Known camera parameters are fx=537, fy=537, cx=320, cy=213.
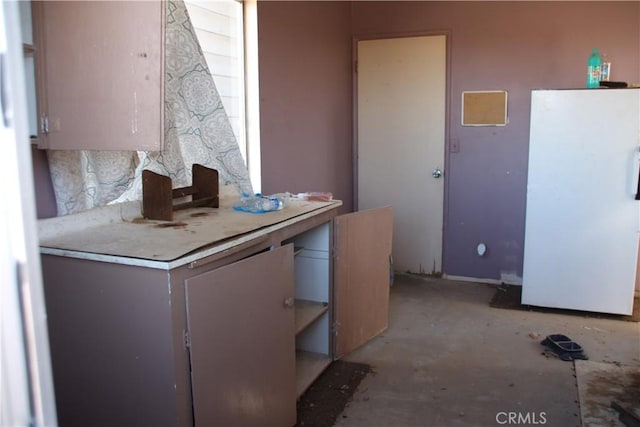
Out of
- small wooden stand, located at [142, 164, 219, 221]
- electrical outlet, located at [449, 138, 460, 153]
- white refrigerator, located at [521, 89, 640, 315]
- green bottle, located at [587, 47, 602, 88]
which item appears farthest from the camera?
electrical outlet, located at [449, 138, 460, 153]

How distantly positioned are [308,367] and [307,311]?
305 mm

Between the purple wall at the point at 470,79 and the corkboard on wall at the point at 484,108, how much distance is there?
0.05 meters

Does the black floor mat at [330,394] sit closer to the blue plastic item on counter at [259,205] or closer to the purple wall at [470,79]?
the blue plastic item on counter at [259,205]

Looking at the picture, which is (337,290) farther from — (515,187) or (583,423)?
(515,187)

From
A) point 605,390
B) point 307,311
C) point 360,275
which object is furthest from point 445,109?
point 605,390

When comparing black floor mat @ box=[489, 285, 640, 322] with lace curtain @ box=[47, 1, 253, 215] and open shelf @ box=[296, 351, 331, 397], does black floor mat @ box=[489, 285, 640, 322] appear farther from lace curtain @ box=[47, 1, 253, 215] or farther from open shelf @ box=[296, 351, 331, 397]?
lace curtain @ box=[47, 1, 253, 215]

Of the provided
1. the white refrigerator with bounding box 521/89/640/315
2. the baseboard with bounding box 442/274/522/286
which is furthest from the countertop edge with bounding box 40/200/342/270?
the baseboard with bounding box 442/274/522/286

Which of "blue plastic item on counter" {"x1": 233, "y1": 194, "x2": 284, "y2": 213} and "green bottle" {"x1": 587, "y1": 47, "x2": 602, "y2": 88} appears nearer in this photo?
"blue plastic item on counter" {"x1": 233, "y1": 194, "x2": 284, "y2": 213}

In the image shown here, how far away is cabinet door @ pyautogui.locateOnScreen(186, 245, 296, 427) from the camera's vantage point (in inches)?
62.7

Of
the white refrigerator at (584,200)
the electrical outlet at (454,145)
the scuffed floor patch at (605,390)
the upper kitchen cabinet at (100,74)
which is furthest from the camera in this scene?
the electrical outlet at (454,145)

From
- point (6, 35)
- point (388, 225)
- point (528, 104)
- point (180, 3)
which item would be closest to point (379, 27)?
point (528, 104)

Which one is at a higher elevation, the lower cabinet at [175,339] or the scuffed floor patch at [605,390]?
the lower cabinet at [175,339]

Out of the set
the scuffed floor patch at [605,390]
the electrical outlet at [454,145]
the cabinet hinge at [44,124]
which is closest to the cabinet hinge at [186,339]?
the cabinet hinge at [44,124]

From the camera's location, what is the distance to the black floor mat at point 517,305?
11.7ft
